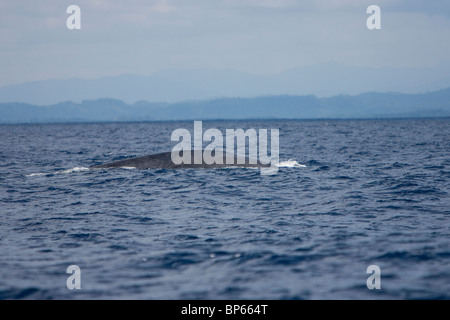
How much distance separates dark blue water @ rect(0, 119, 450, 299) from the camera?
29.3 feet

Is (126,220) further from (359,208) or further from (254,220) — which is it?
(359,208)

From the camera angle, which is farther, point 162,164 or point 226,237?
point 162,164

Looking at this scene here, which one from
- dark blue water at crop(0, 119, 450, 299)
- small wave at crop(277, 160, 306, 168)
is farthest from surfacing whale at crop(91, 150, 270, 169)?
dark blue water at crop(0, 119, 450, 299)

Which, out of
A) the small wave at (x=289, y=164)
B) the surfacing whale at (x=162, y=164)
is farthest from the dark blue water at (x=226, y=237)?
the small wave at (x=289, y=164)

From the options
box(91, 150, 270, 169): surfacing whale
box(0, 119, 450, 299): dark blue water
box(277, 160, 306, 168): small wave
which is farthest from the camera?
box(277, 160, 306, 168): small wave

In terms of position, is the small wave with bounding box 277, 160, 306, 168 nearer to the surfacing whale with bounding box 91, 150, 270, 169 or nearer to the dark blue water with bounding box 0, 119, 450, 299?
the surfacing whale with bounding box 91, 150, 270, 169

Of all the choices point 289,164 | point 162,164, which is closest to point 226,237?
point 162,164

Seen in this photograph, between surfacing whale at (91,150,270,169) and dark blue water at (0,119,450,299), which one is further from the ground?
surfacing whale at (91,150,270,169)

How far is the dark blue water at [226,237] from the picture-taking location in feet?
29.3

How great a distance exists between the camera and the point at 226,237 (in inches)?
477

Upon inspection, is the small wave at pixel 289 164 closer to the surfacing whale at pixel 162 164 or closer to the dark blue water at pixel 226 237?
the surfacing whale at pixel 162 164

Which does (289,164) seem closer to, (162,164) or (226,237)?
(162,164)

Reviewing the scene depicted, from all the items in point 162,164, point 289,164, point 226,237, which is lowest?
point 226,237
